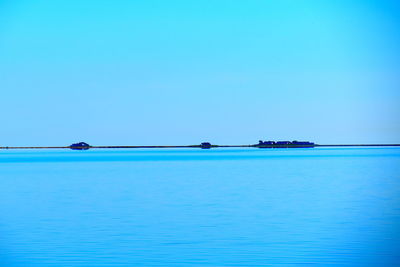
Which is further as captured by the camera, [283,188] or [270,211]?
[283,188]

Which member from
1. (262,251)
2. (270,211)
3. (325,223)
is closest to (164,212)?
(270,211)

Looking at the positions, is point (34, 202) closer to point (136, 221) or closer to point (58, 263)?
point (136, 221)

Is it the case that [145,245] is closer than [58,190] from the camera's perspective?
Yes

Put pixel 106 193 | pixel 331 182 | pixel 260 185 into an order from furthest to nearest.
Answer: pixel 331 182
pixel 260 185
pixel 106 193

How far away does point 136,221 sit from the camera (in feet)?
76.5

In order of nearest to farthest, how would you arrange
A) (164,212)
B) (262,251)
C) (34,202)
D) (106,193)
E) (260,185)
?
(262,251), (164,212), (34,202), (106,193), (260,185)

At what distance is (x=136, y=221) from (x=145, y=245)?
558 centimetres

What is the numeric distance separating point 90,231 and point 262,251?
23.9 ft

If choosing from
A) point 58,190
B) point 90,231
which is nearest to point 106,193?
point 58,190

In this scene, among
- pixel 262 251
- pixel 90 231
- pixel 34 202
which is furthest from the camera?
pixel 34 202

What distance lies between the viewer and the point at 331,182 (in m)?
45.3

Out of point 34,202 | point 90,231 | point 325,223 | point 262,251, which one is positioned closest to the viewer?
point 262,251

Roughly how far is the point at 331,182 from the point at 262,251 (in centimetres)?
2998

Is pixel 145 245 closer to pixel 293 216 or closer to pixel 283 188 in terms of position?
pixel 293 216
